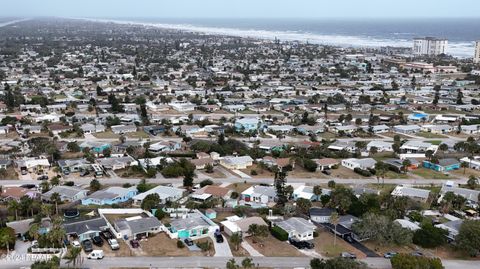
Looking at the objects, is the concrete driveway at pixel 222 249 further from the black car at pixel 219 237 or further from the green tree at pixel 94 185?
the green tree at pixel 94 185

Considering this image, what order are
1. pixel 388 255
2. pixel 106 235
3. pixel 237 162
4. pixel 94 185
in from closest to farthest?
pixel 388 255
pixel 106 235
pixel 94 185
pixel 237 162

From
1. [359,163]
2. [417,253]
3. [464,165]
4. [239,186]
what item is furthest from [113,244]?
[464,165]

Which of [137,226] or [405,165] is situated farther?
[405,165]

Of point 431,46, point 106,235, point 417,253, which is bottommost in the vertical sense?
point 417,253

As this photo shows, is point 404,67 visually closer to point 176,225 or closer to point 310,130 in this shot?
point 310,130

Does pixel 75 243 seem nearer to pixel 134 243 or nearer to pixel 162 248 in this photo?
pixel 134 243

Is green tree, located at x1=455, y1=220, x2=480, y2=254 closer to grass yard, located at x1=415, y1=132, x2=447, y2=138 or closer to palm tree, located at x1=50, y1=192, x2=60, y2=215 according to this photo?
palm tree, located at x1=50, y1=192, x2=60, y2=215
